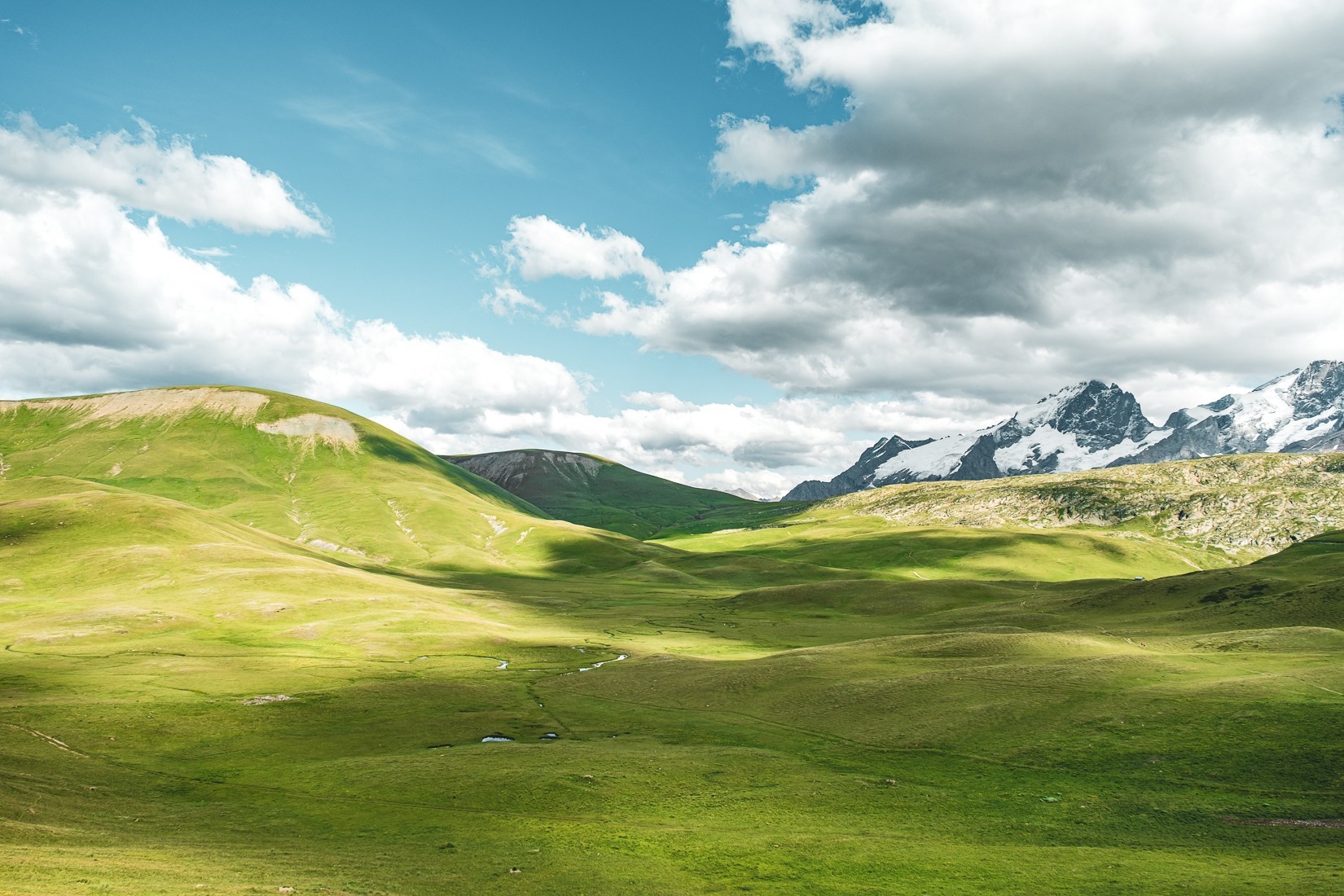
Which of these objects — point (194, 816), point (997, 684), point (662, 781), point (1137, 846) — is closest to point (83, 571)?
point (194, 816)

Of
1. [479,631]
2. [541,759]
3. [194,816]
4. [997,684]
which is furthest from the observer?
[479,631]

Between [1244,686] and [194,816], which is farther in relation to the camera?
[1244,686]

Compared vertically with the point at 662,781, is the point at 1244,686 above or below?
above

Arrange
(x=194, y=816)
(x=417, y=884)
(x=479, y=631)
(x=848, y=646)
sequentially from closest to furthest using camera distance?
(x=417, y=884) < (x=194, y=816) < (x=848, y=646) < (x=479, y=631)

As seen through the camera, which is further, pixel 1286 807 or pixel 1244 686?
pixel 1244 686

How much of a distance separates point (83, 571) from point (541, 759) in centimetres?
14199

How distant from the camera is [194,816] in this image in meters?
42.5

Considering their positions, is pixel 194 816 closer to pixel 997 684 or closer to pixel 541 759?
pixel 541 759

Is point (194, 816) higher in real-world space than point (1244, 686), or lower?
lower

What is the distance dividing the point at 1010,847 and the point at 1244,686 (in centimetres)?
3091

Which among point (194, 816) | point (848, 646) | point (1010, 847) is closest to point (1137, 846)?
point (1010, 847)

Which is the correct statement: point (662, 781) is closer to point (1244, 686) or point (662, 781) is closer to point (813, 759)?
point (813, 759)

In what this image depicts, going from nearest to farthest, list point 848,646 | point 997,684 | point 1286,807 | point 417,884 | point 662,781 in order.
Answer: point 417,884 → point 1286,807 → point 662,781 → point 997,684 → point 848,646

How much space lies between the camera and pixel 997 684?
65.0m
